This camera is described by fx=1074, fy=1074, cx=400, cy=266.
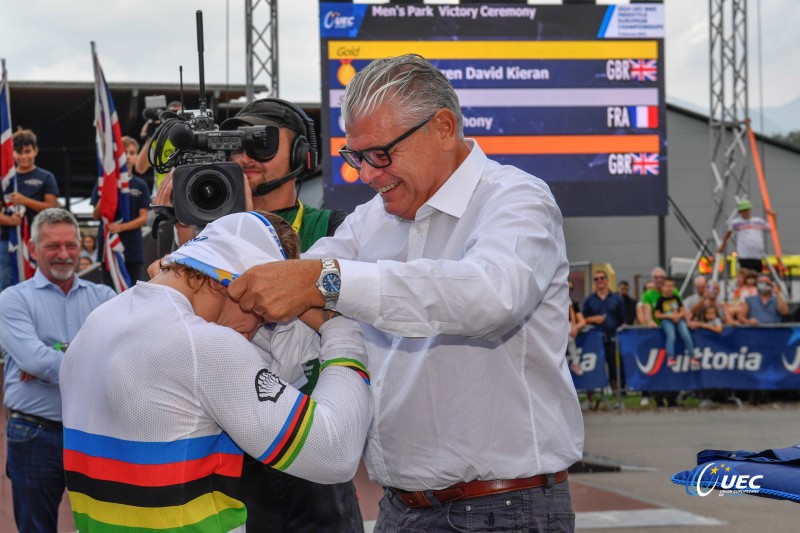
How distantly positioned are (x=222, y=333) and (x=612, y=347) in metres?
13.0

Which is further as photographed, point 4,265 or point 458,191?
point 4,265

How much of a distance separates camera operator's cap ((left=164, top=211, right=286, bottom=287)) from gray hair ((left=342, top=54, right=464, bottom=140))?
38cm

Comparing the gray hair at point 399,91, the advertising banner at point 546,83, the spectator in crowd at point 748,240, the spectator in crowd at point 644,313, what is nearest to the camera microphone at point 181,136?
the gray hair at point 399,91

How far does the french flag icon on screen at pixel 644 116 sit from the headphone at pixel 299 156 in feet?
41.8

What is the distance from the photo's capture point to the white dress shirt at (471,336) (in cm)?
236

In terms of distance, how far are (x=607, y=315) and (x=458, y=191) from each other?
12.6 m

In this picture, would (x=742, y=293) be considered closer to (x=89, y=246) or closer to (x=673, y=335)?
(x=673, y=335)

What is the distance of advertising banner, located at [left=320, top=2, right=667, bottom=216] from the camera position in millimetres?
15258

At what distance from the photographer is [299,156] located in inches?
148

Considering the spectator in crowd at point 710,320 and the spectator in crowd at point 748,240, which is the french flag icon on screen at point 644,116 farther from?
the spectator in crowd at point 710,320

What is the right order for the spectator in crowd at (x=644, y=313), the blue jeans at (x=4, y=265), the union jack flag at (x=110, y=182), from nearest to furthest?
1. the union jack flag at (x=110, y=182)
2. the blue jeans at (x=4, y=265)
3. the spectator in crowd at (x=644, y=313)

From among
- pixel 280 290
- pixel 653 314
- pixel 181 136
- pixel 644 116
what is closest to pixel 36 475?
pixel 181 136

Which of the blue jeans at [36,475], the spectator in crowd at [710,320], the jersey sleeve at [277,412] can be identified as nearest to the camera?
the jersey sleeve at [277,412]

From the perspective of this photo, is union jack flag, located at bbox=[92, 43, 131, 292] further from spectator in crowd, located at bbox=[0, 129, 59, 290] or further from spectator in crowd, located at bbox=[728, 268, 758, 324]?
spectator in crowd, located at bbox=[728, 268, 758, 324]
